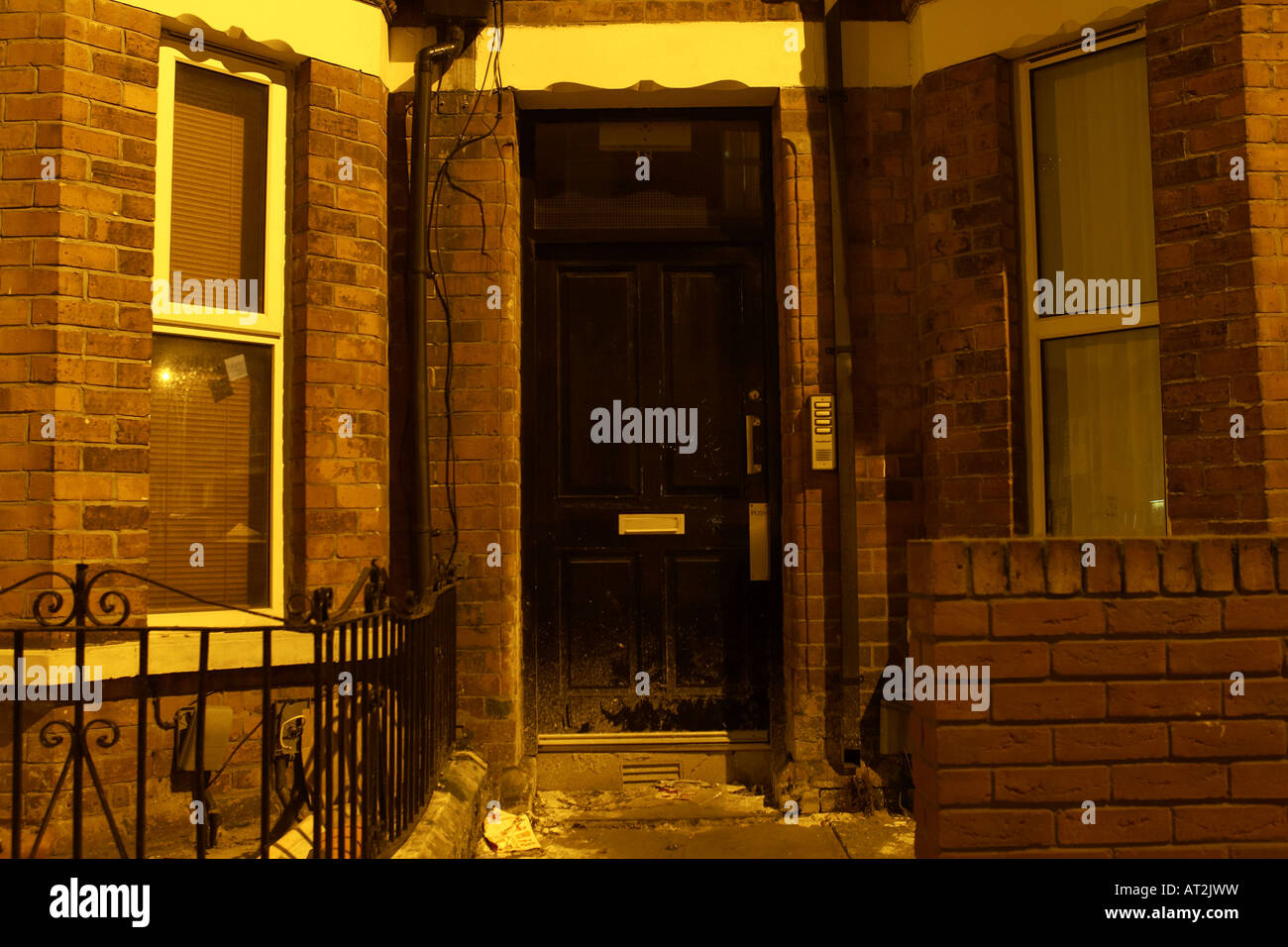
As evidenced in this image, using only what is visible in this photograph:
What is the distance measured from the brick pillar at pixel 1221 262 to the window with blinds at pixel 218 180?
3.76 metres

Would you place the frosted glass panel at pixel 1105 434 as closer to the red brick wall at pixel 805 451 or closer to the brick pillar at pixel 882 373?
the brick pillar at pixel 882 373

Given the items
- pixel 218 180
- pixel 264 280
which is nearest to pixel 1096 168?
pixel 264 280

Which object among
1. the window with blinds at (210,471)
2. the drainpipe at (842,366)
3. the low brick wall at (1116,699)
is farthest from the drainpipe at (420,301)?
the low brick wall at (1116,699)

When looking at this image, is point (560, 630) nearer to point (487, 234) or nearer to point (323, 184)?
point (487, 234)

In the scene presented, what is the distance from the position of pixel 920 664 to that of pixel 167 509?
3.00 meters

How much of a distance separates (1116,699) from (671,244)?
Answer: 3.37 metres

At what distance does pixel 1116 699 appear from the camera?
1938 millimetres

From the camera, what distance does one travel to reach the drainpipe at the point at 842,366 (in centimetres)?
431

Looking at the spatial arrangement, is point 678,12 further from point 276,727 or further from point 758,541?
point 276,727

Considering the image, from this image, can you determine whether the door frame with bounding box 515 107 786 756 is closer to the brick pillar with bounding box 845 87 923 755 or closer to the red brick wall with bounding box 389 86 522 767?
the red brick wall with bounding box 389 86 522 767

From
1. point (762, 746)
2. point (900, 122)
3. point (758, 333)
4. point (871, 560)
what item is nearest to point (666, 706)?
point (762, 746)
